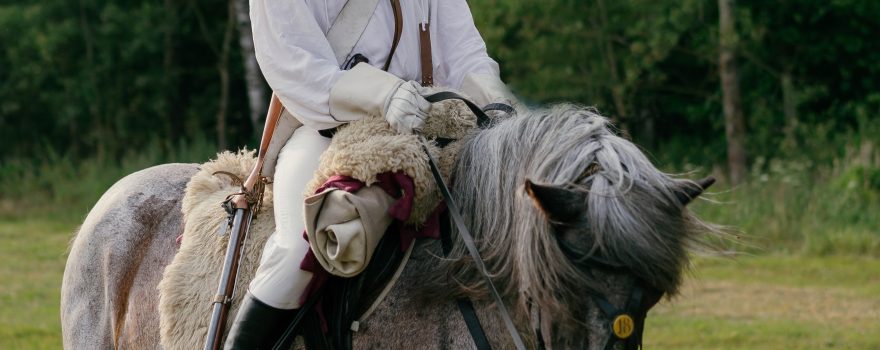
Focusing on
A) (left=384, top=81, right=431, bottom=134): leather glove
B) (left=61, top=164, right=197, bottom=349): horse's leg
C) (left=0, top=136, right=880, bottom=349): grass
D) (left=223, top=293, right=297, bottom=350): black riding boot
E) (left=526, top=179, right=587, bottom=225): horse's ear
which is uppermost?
(left=384, top=81, right=431, bottom=134): leather glove

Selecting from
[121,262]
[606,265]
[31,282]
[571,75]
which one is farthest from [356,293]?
[571,75]

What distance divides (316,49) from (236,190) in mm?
754

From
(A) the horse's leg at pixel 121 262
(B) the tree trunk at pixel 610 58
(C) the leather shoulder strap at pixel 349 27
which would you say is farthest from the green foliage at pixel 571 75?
(C) the leather shoulder strap at pixel 349 27

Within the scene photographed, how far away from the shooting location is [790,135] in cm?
1717

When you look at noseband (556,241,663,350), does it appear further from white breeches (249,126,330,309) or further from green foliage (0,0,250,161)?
green foliage (0,0,250,161)

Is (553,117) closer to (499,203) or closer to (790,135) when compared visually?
(499,203)

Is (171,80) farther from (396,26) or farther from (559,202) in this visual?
(559,202)

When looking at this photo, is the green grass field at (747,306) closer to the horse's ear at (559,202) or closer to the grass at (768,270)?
the grass at (768,270)

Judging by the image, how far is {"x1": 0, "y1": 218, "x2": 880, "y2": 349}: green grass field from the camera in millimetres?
8148

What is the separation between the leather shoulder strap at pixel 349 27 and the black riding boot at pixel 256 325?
0.81 meters

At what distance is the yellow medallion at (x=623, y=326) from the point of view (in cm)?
290

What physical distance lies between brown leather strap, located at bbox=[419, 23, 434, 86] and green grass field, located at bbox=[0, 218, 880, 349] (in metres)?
3.16

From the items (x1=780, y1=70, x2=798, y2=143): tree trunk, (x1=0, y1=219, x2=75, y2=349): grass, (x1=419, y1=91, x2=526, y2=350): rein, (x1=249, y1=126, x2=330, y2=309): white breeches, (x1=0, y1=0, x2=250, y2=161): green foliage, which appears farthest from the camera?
(x1=0, y1=0, x2=250, y2=161): green foliage

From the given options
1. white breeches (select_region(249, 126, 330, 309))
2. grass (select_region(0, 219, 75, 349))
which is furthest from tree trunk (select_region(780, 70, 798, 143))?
white breeches (select_region(249, 126, 330, 309))
